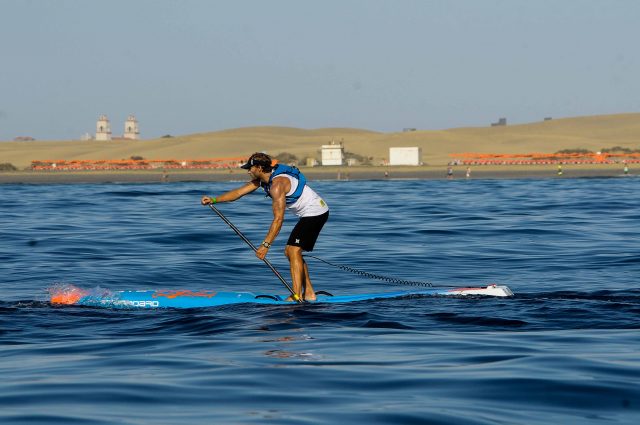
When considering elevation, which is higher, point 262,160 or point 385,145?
point 262,160

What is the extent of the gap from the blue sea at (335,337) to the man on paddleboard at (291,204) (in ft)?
2.15

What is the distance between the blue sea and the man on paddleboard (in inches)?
25.7

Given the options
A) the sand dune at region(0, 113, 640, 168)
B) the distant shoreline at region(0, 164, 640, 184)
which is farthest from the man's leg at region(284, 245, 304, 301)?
the sand dune at region(0, 113, 640, 168)

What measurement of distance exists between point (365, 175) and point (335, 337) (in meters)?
74.1

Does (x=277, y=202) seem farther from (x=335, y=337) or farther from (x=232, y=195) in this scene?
(x=335, y=337)

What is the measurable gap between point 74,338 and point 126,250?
37.2ft

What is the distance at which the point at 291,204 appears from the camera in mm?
14461

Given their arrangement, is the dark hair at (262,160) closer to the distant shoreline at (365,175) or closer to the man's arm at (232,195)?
the man's arm at (232,195)

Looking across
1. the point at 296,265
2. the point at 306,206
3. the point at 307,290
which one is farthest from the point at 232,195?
the point at 307,290

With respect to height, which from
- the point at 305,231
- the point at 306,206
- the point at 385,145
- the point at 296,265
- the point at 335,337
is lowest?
the point at 385,145

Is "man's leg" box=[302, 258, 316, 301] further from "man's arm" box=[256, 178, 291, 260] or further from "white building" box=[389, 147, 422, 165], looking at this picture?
"white building" box=[389, 147, 422, 165]

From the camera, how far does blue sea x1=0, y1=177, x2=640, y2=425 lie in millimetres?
7988

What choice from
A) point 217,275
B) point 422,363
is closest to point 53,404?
point 422,363

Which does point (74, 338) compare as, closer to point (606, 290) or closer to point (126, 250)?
point (606, 290)
